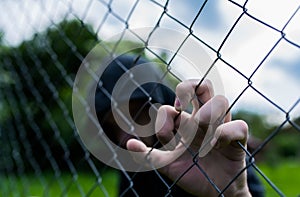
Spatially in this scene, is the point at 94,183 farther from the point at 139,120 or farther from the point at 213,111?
the point at 213,111

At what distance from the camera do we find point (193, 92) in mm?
1016

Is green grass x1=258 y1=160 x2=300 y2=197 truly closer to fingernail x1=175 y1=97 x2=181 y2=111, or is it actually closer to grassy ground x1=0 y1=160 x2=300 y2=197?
grassy ground x1=0 y1=160 x2=300 y2=197

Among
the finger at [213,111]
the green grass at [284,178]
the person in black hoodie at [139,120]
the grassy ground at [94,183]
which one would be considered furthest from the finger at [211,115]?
the green grass at [284,178]

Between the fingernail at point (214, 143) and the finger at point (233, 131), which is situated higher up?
the finger at point (233, 131)

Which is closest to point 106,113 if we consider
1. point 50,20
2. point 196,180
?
point 50,20

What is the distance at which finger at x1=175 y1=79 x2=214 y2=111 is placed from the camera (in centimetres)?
101

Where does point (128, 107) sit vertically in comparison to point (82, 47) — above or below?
above

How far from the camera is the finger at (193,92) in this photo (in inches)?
39.8

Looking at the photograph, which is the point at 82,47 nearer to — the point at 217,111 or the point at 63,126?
the point at 63,126

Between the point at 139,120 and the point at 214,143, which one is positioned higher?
the point at 214,143

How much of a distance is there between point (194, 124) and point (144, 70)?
2.25 feet

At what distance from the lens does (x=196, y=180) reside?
3.93ft

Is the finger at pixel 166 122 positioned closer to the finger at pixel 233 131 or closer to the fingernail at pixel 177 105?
the fingernail at pixel 177 105

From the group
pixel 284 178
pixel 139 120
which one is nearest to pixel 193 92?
pixel 139 120
